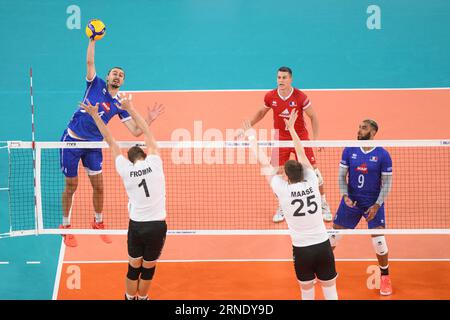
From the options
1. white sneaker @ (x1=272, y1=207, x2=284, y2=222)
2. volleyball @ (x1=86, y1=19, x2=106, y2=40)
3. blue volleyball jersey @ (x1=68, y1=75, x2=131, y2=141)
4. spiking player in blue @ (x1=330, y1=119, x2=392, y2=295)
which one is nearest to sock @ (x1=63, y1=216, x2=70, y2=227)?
blue volleyball jersey @ (x1=68, y1=75, x2=131, y2=141)

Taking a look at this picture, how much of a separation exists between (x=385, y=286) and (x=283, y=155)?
3314 millimetres

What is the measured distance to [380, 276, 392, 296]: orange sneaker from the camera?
1215cm

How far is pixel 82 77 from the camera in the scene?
19.7m

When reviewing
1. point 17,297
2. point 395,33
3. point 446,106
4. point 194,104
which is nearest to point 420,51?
point 395,33

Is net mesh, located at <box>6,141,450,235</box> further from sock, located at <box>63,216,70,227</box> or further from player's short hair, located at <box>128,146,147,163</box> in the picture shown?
player's short hair, located at <box>128,146,147,163</box>

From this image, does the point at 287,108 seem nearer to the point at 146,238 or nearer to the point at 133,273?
the point at 146,238

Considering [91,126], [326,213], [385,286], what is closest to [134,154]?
[91,126]

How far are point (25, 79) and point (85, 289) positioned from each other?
8964 millimetres

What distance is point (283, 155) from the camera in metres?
13.9

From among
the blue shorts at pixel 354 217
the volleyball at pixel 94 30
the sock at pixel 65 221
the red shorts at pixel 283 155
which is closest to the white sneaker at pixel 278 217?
the red shorts at pixel 283 155

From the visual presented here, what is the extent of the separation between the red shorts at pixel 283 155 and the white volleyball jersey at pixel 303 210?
348 centimetres

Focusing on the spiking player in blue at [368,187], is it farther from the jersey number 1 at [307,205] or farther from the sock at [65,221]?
the sock at [65,221]
